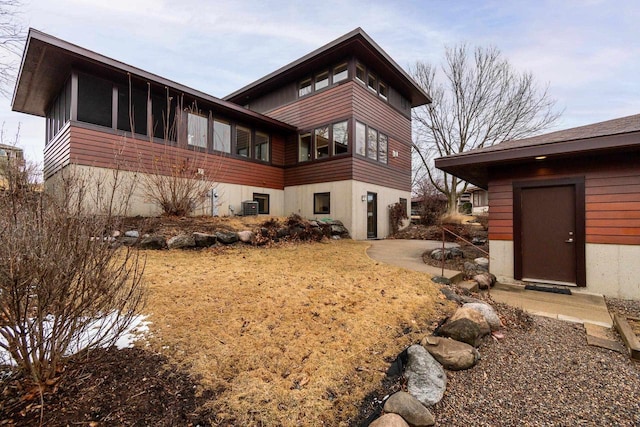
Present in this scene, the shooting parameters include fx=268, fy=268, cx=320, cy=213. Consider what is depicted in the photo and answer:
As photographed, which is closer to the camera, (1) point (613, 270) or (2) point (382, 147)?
(1) point (613, 270)

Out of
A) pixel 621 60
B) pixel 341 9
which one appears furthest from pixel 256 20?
A: pixel 621 60

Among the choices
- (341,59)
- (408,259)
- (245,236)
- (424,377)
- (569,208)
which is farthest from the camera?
(341,59)

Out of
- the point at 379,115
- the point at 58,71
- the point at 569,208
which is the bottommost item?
the point at 569,208

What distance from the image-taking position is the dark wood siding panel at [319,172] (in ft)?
34.3

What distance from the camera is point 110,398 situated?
1718 mm

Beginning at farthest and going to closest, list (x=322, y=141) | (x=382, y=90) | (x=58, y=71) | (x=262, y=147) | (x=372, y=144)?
1. (x=382, y=90)
2. (x=262, y=147)
3. (x=372, y=144)
4. (x=322, y=141)
5. (x=58, y=71)

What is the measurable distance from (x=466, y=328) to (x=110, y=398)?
10.5 feet

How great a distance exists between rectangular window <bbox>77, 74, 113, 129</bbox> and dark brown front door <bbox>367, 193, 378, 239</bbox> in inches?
371

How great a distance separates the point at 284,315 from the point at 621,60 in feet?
50.0

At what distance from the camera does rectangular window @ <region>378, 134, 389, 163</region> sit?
11883 mm

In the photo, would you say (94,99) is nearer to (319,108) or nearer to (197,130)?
(197,130)

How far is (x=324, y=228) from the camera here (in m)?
9.50

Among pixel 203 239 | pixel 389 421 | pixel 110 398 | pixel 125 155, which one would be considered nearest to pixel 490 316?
pixel 389 421

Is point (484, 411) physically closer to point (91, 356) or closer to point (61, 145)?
point (91, 356)
